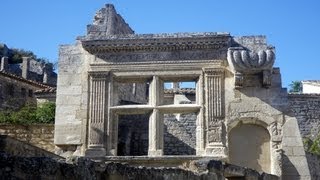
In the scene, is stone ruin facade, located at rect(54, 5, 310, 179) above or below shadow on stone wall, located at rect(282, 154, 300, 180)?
above

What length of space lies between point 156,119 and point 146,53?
166 cm

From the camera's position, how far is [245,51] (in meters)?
12.7

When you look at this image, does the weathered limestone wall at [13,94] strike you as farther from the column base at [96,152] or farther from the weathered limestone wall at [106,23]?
the column base at [96,152]

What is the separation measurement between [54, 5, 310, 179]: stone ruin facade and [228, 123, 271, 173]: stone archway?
0.08ft

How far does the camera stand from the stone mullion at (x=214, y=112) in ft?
40.9

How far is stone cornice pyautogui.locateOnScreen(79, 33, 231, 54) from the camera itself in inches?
A: 511

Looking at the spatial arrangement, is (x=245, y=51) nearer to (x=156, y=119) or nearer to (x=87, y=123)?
(x=156, y=119)

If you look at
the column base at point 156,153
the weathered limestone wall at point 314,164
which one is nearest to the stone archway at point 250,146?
the column base at point 156,153

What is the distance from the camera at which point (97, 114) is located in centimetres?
1297

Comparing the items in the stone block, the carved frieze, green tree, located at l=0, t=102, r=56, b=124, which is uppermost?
the carved frieze

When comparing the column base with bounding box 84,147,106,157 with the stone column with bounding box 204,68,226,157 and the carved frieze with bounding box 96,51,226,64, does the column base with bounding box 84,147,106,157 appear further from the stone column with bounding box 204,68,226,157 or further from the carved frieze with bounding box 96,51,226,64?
the stone column with bounding box 204,68,226,157

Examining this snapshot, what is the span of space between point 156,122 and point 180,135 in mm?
3720

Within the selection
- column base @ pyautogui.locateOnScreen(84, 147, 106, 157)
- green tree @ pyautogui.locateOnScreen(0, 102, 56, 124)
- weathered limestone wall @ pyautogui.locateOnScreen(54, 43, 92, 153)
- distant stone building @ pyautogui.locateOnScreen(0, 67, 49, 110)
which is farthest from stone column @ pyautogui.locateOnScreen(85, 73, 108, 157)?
distant stone building @ pyautogui.locateOnScreen(0, 67, 49, 110)

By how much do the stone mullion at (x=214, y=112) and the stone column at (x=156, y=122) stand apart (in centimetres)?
110
